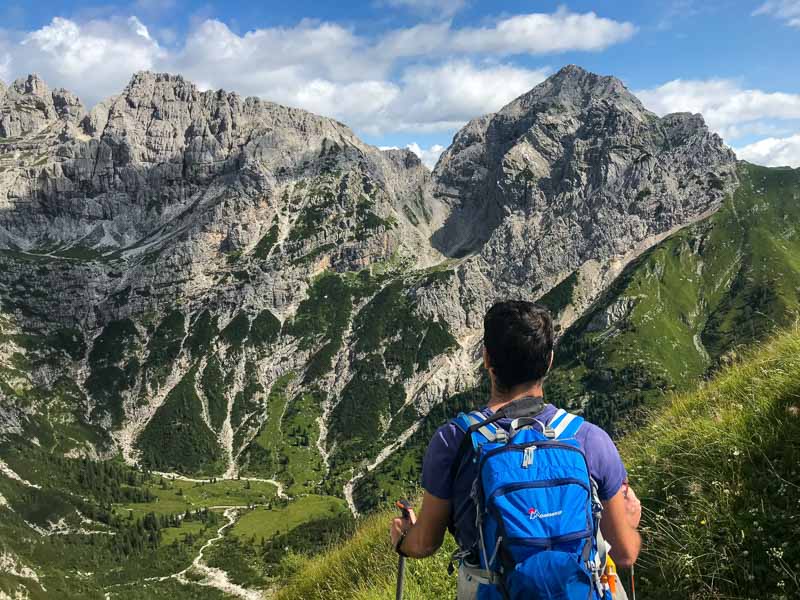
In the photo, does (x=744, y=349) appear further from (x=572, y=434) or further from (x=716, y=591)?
(x=572, y=434)

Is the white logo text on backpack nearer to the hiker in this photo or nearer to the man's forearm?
the hiker

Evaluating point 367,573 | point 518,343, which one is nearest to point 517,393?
point 518,343

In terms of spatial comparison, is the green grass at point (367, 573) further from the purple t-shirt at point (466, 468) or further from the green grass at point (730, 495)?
the purple t-shirt at point (466, 468)

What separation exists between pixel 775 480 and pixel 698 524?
122 cm

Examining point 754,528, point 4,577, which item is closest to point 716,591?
point 754,528

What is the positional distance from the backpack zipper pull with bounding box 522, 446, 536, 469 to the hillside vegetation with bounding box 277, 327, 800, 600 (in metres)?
4.04

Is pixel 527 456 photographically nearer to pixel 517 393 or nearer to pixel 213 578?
pixel 517 393

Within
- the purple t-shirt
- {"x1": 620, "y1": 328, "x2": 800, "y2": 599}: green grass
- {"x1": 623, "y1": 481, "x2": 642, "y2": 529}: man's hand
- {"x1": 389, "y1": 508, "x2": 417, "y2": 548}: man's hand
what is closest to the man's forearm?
{"x1": 389, "y1": 508, "x2": 417, "y2": 548}: man's hand

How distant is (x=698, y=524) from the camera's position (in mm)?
7578

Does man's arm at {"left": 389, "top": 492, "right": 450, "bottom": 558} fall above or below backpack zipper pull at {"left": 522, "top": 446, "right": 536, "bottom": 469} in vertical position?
below

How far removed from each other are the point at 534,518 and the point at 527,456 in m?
0.54

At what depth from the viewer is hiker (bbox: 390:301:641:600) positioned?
503cm

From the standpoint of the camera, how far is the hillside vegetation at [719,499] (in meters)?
6.78

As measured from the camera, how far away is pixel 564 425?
521 cm
